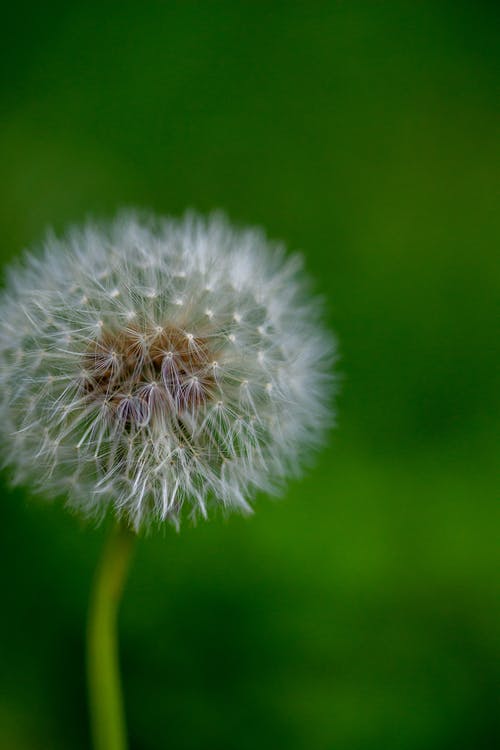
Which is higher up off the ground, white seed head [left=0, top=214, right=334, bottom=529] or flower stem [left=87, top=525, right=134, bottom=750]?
white seed head [left=0, top=214, right=334, bottom=529]

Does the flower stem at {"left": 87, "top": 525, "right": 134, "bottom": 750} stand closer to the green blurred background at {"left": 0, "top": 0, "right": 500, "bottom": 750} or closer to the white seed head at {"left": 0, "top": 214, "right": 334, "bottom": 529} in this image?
the white seed head at {"left": 0, "top": 214, "right": 334, "bottom": 529}

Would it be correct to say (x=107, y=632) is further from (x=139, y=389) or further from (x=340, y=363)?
(x=340, y=363)

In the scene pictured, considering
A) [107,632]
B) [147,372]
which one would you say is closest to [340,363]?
[147,372]

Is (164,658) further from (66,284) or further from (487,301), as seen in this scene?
(487,301)

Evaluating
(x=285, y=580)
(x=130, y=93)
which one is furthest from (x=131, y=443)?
(x=130, y=93)

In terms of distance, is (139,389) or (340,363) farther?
(340,363)

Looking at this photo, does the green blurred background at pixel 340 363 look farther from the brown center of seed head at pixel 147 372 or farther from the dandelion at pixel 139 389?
the brown center of seed head at pixel 147 372

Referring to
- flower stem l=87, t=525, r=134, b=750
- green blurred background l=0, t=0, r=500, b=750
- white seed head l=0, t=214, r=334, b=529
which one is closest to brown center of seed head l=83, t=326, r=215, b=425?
white seed head l=0, t=214, r=334, b=529
